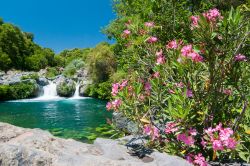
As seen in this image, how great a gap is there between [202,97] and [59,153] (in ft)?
7.70

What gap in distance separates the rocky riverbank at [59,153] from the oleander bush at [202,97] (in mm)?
537

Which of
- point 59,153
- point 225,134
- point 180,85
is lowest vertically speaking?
point 59,153

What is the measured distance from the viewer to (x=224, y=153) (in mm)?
4734

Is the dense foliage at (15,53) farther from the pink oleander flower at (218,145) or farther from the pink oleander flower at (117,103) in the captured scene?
the pink oleander flower at (218,145)

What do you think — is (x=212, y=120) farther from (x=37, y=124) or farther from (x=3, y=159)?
(x=37, y=124)

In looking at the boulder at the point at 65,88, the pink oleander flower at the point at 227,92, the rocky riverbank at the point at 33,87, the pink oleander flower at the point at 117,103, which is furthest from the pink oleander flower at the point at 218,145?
the boulder at the point at 65,88

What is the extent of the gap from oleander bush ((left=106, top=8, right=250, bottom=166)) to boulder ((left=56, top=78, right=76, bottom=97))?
3391cm

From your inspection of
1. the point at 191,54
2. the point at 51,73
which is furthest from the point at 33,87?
the point at 191,54

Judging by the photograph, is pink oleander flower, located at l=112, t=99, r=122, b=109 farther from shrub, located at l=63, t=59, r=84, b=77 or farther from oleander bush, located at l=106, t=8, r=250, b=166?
shrub, located at l=63, t=59, r=84, b=77

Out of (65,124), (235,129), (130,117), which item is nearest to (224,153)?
(235,129)

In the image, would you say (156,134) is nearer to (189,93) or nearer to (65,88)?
(189,93)

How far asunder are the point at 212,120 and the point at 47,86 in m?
37.7

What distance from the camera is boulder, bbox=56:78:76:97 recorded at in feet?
128

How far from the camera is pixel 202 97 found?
198 inches
